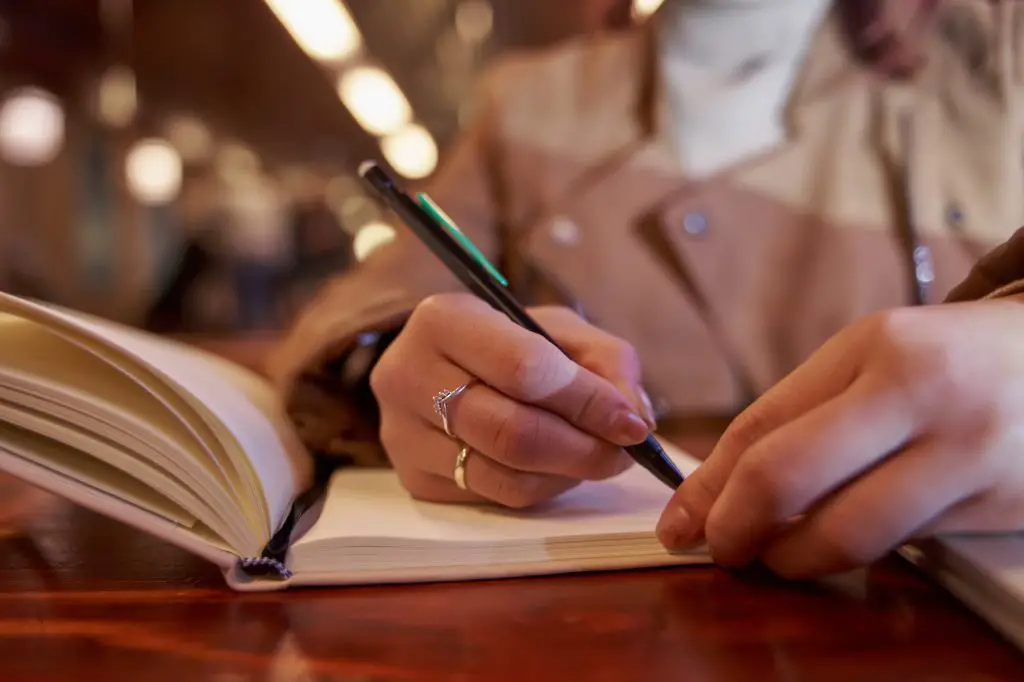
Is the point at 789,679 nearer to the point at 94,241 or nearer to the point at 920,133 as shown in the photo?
the point at 920,133

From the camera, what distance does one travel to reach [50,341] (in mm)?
331

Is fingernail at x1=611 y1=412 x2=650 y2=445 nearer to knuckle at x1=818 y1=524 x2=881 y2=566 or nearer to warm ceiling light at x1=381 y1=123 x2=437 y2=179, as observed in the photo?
knuckle at x1=818 y1=524 x2=881 y2=566

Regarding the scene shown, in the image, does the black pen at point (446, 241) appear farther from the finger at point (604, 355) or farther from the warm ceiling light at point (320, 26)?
the warm ceiling light at point (320, 26)

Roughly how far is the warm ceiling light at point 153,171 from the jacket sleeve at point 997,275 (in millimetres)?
1996

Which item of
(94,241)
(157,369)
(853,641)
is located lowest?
(853,641)

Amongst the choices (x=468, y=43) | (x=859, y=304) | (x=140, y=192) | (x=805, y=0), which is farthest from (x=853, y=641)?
(x=140, y=192)

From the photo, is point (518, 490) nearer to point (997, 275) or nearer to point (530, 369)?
point (530, 369)

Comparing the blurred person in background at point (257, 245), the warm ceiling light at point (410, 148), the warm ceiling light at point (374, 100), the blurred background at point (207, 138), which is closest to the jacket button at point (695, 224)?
the warm ceiling light at point (410, 148)

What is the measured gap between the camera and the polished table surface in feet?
0.71

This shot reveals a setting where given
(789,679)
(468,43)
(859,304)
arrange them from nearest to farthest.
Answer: (789,679) < (859,304) < (468,43)

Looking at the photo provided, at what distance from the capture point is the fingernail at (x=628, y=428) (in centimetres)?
30

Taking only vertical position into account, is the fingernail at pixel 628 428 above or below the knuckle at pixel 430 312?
below

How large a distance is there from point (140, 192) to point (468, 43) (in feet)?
3.02

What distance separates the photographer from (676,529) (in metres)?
0.29
